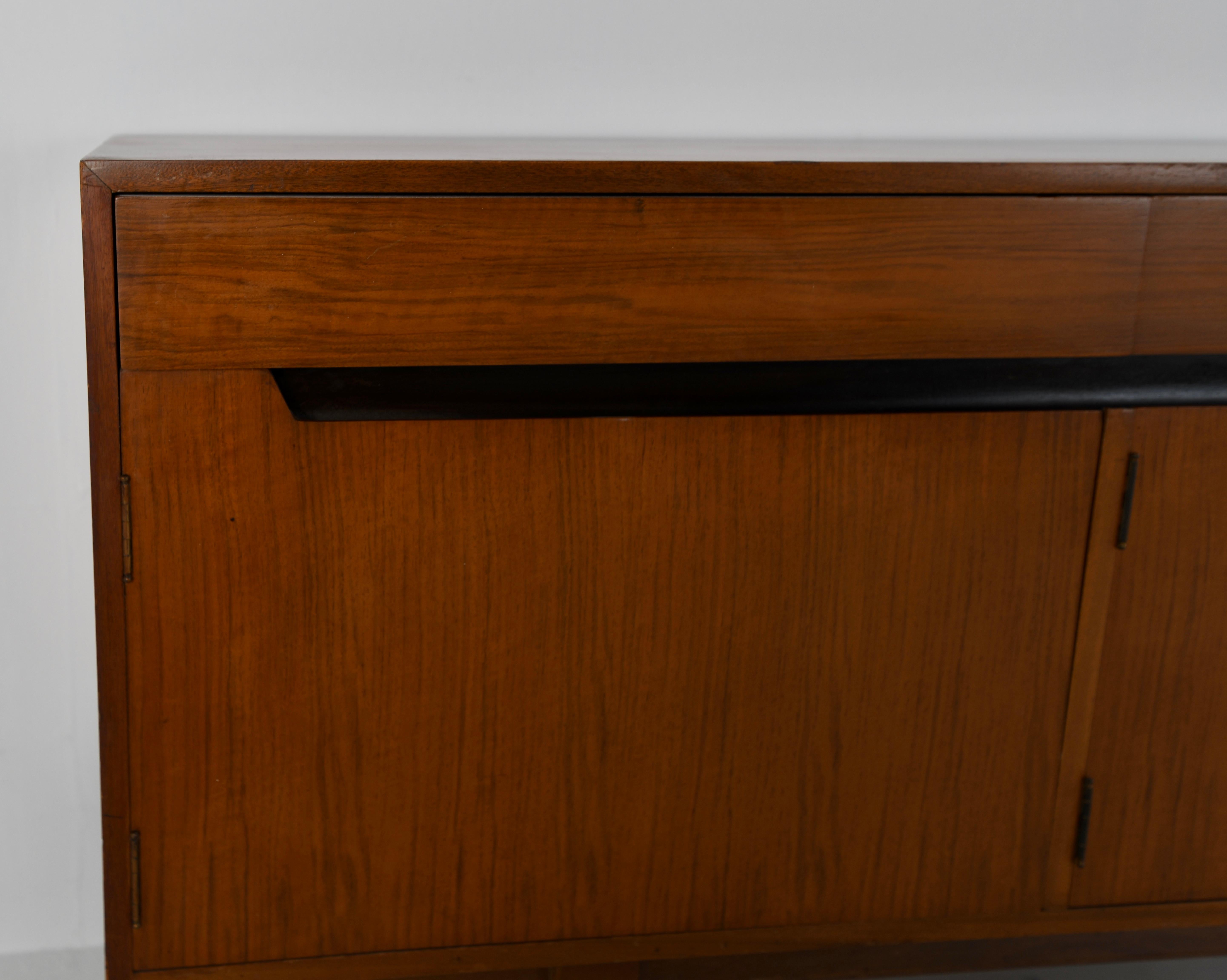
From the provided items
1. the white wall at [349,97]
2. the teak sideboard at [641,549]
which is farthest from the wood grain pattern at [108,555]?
the white wall at [349,97]

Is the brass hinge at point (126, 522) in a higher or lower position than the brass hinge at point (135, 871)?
higher

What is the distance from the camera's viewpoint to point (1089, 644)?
97 cm

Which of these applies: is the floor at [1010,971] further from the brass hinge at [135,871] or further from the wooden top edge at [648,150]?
the wooden top edge at [648,150]

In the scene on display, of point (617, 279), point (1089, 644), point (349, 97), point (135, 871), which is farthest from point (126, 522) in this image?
point (1089, 644)

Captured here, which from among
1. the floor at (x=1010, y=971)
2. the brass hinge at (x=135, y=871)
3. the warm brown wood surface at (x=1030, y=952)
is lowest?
the floor at (x=1010, y=971)

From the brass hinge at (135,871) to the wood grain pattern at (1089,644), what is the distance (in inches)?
29.7

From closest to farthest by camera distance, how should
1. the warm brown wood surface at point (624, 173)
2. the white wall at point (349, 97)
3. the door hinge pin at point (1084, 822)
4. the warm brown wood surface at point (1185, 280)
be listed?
the warm brown wood surface at point (624, 173) < the warm brown wood surface at point (1185, 280) < the door hinge pin at point (1084, 822) < the white wall at point (349, 97)

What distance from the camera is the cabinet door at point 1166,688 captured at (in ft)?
3.08

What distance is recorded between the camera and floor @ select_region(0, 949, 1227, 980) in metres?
1.19

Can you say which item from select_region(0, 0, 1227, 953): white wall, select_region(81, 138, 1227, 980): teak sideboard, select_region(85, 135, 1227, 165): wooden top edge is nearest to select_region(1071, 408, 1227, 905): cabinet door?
select_region(81, 138, 1227, 980): teak sideboard

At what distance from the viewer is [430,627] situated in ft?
2.91

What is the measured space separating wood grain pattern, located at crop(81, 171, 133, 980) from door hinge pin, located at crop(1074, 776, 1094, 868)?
30.8 inches

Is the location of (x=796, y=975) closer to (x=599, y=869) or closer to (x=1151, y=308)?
(x=599, y=869)

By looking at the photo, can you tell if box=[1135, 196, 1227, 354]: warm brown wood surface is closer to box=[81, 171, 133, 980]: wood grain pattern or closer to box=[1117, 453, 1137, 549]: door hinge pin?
box=[1117, 453, 1137, 549]: door hinge pin
